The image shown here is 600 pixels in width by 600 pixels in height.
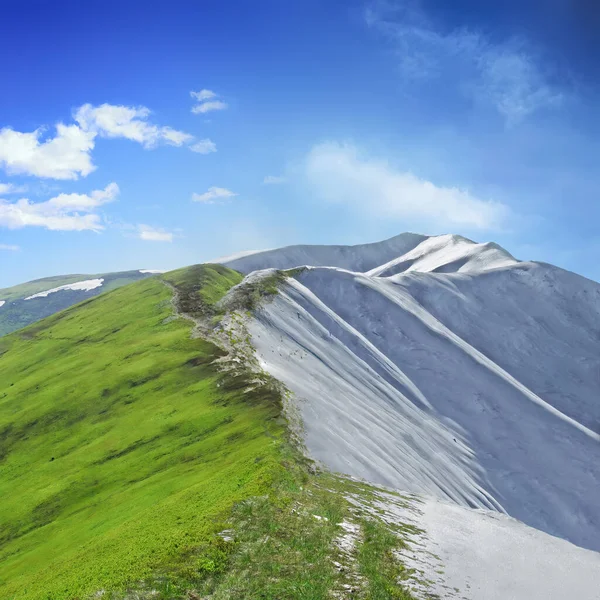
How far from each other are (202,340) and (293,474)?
119 ft

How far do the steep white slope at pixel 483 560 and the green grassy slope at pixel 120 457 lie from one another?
9588mm

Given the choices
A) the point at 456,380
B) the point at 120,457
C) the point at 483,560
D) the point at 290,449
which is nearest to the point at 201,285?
the point at 456,380

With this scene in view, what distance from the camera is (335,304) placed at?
11756 centimetres

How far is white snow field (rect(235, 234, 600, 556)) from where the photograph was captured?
5831 cm

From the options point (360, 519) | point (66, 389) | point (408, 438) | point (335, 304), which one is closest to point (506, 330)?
point (335, 304)

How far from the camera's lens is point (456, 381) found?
103 meters

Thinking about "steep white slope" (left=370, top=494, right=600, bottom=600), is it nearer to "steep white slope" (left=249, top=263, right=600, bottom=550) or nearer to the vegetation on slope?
the vegetation on slope

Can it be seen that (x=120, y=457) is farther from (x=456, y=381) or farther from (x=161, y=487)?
(x=456, y=381)

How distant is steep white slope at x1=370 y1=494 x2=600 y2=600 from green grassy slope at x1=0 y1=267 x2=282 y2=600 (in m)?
9.59

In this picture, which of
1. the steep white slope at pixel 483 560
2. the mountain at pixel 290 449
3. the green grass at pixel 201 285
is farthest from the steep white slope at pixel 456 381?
the green grass at pixel 201 285

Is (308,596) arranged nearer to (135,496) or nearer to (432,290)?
(135,496)

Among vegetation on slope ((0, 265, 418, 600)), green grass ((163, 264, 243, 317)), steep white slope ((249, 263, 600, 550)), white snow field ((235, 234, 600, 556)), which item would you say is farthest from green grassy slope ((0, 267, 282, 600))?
steep white slope ((249, 263, 600, 550))

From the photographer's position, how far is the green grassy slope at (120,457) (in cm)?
2506

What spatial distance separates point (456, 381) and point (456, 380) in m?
0.31
